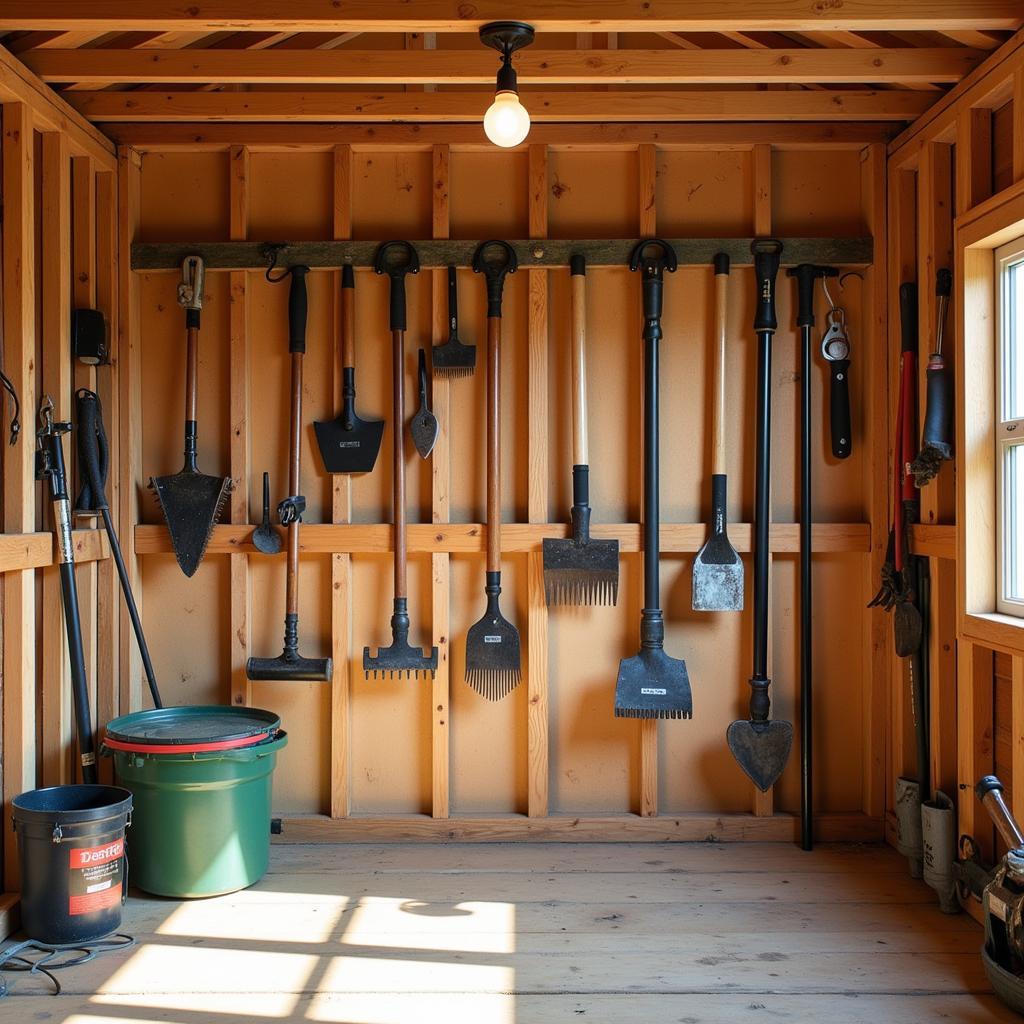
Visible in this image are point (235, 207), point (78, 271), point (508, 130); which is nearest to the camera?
point (508, 130)

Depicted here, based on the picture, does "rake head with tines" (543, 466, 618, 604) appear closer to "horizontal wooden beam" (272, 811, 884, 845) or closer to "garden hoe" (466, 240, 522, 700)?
"garden hoe" (466, 240, 522, 700)

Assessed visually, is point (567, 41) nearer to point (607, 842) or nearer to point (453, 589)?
point (453, 589)

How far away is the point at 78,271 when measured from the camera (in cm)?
348

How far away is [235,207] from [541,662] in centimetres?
197

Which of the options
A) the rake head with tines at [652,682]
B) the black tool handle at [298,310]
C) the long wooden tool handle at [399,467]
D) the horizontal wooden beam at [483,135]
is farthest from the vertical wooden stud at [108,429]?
the rake head with tines at [652,682]

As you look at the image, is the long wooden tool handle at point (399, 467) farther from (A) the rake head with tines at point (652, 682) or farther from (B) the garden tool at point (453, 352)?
(A) the rake head with tines at point (652, 682)

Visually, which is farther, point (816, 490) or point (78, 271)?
point (816, 490)

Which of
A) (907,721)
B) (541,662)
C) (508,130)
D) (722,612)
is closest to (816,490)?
(722,612)

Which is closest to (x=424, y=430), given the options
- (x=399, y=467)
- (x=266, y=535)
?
(x=399, y=467)

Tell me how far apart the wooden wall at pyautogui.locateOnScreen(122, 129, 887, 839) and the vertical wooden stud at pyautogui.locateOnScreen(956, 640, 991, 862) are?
2.33ft

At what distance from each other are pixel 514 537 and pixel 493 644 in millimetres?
385

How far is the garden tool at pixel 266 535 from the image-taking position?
3.62 m

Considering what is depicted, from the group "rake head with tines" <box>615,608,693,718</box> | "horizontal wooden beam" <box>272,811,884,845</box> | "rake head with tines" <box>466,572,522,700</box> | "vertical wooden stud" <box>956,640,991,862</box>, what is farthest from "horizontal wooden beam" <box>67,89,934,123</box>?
"horizontal wooden beam" <box>272,811,884,845</box>

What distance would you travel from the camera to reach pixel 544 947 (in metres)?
2.78
